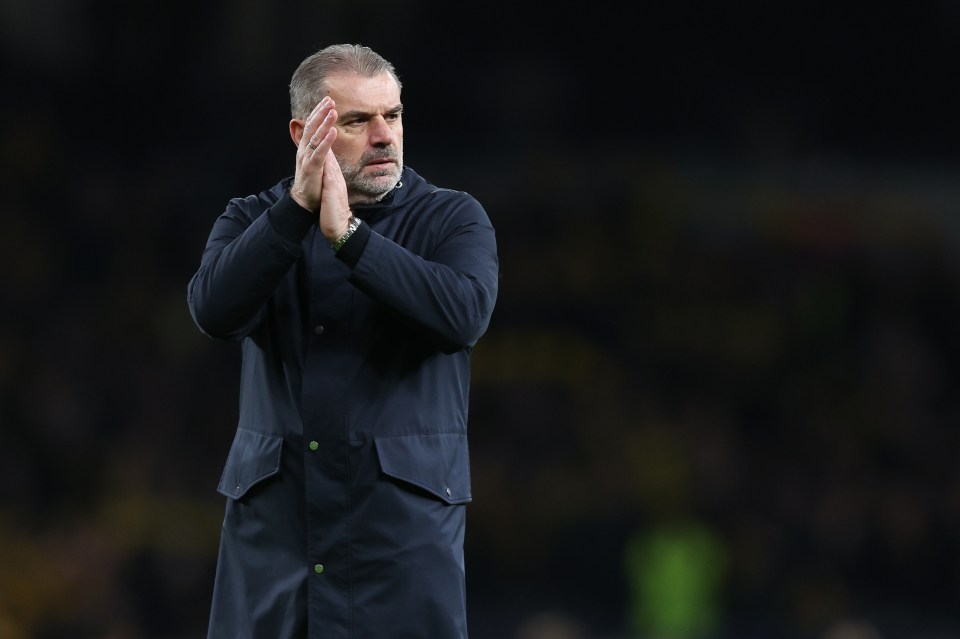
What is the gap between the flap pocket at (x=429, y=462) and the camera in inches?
94.4

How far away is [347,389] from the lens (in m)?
2.41

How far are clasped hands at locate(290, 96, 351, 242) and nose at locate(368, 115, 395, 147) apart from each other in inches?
6.4

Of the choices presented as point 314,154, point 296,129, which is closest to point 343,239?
point 314,154

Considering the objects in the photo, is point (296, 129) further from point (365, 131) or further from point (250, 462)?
point (250, 462)

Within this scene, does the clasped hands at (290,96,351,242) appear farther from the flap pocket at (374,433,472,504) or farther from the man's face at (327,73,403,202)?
the flap pocket at (374,433,472,504)

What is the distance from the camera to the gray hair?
8.20 ft

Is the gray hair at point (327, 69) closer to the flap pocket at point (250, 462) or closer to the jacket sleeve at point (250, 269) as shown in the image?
the jacket sleeve at point (250, 269)

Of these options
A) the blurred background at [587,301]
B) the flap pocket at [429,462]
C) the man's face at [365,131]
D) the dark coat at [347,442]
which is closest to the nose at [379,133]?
the man's face at [365,131]

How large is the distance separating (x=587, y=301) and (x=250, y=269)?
5.66m

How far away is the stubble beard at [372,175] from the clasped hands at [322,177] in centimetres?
17

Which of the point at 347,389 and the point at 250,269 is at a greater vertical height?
the point at 250,269

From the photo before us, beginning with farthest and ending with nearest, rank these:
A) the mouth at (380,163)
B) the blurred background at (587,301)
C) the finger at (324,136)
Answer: the blurred background at (587,301) → the mouth at (380,163) → the finger at (324,136)

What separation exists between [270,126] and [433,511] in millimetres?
5991

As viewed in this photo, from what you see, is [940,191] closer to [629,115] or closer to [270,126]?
[629,115]
